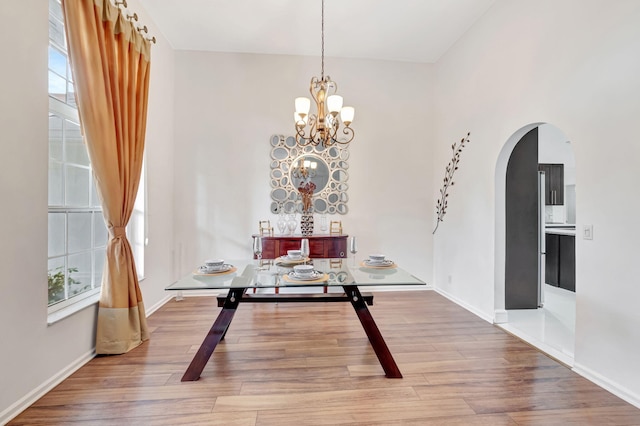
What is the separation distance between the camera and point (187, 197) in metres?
4.16

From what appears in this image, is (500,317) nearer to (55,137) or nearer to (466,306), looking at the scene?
(466,306)

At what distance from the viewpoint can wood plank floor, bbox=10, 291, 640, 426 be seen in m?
1.74

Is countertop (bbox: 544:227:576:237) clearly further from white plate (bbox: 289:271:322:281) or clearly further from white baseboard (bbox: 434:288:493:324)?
white plate (bbox: 289:271:322:281)

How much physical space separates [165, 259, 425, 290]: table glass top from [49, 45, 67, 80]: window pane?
182cm

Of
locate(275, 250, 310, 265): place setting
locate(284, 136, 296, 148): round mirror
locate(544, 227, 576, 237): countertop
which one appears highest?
locate(284, 136, 296, 148): round mirror

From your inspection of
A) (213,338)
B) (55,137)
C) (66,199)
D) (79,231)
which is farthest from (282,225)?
(55,137)

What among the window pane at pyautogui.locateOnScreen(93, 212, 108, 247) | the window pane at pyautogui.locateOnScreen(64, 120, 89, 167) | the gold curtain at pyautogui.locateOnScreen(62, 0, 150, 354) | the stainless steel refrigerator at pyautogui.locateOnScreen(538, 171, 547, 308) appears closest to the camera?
the gold curtain at pyautogui.locateOnScreen(62, 0, 150, 354)

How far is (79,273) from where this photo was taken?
8.21 ft

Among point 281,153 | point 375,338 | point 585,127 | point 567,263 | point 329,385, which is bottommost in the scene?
point 329,385

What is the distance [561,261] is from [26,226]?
19.1 ft

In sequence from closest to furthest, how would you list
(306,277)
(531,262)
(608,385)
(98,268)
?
(608,385), (306,277), (98,268), (531,262)

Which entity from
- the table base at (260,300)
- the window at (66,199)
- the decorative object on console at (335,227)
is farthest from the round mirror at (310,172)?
the window at (66,199)

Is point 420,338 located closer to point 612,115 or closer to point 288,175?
point 612,115

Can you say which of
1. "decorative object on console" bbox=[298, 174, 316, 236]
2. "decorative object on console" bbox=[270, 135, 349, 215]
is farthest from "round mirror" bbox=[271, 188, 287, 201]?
"decorative object on console" bbox=[298, 174, 316, 236]
